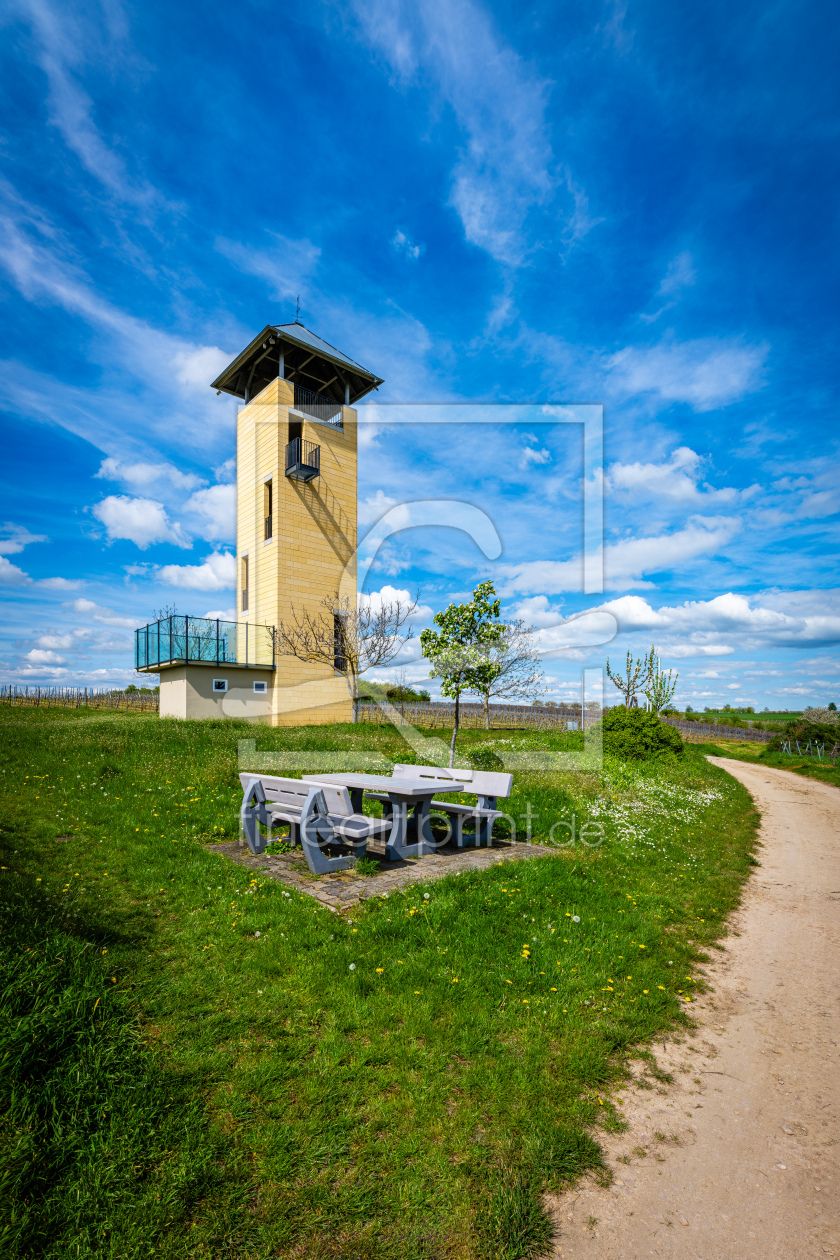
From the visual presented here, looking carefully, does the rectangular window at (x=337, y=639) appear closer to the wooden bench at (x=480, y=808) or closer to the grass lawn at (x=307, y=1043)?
the wooden bench at (x=480, y=808)

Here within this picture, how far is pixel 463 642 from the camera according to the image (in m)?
12.8

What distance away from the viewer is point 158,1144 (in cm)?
245

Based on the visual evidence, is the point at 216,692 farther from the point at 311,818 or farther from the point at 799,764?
the point at 799,764

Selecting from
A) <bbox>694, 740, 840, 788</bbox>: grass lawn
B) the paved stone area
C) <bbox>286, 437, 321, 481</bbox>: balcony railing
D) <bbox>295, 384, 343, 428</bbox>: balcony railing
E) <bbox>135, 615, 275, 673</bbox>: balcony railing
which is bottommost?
<bbox>694, 740, 840, 788</bbox>: grass lawn

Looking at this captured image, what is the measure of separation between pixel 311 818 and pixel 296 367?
71.0 ft

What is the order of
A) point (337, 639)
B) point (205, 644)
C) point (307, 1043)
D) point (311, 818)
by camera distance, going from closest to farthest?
1. point (307, 1043)
2. point (311, 818)
3. point (205, 644)
4. point (337, 639)

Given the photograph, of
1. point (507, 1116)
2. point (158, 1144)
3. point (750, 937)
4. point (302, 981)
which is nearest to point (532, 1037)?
point (507, 1116)

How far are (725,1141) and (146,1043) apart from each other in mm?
2887

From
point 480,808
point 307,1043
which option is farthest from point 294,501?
point 307,1043

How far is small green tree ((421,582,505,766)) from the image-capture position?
12391 millimetres

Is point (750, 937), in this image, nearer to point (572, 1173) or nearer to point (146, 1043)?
point (572, 1173)

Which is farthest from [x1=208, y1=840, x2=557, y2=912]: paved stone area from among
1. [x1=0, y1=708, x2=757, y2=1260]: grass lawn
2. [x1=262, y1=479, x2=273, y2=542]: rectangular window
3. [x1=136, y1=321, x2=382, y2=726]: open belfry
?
[x1=262, y1=479, x2=273, y2=542]: rectangular window

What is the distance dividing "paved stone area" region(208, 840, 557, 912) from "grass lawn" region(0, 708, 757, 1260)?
28cm

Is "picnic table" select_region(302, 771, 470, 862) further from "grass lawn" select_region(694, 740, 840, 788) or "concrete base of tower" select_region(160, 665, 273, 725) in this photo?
"grass lawn" select_region(694, 740, 840, 788)
